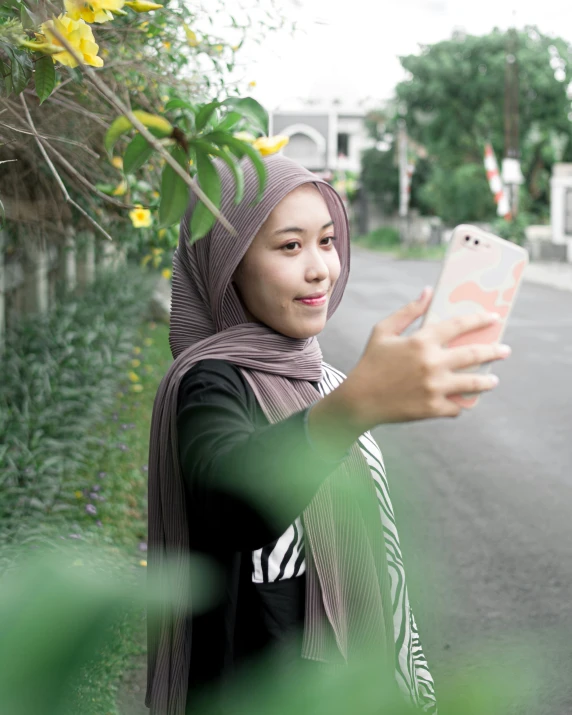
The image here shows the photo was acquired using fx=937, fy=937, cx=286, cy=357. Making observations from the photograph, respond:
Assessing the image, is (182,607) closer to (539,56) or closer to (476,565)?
(476,565)

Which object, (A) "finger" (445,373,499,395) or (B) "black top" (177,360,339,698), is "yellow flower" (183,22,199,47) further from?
(A) "finger" (445,373,499,395)

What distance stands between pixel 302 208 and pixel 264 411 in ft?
1.01

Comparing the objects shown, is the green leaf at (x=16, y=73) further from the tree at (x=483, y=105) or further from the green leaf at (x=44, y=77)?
the tree at (x=483, y=105)

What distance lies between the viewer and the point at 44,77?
50.1 inches

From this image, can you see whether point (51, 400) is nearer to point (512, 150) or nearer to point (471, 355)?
point (471, 355)

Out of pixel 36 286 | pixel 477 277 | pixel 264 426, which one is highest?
pixel 477 277

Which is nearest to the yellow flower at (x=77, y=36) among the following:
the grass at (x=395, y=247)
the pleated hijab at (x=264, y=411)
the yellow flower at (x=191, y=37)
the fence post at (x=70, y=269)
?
the pleated hijab at (x=264, y=411)

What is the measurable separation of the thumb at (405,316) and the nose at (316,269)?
522 millimetres

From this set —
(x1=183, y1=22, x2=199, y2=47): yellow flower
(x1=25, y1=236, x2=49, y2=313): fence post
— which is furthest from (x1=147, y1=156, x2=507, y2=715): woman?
(x1=25, y1=236, x2=49, y2=313): fence post

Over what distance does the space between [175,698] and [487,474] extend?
443 cm

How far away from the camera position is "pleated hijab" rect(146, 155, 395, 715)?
1357 mm

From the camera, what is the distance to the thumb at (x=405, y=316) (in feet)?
2.65

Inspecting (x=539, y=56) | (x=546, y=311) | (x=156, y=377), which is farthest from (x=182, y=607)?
(x=539, y=56)

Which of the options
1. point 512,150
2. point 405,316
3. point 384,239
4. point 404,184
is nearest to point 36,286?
point 405,316
